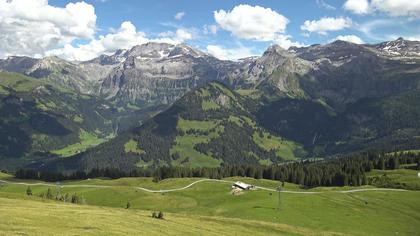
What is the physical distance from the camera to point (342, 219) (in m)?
143

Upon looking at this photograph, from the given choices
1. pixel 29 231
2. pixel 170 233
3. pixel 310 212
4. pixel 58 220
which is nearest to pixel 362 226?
pixel 310 212

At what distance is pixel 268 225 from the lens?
109125 mm

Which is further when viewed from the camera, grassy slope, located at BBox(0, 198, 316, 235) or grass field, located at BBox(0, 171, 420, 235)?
grass field, located at BBox(0, 171, 420, 235)

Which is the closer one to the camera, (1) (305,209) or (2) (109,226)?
(2) (109,226)

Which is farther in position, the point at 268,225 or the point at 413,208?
the point at 413,208

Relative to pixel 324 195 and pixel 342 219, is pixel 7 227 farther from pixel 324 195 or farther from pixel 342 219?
pixel 324 195

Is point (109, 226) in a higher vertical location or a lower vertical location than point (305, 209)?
higher

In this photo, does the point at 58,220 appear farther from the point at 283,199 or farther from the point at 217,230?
the point at 283,199

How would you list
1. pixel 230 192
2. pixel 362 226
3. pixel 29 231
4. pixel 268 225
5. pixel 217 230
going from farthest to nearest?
pixel 230 192, pixel 362 226, pixel 268 225, pixel 217 230, pixel 29 231

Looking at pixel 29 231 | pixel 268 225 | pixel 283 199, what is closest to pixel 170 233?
pixel 29 231

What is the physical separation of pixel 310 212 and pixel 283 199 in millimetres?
21581

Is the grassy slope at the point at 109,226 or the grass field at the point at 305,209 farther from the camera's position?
the grass field at the point at 305,209

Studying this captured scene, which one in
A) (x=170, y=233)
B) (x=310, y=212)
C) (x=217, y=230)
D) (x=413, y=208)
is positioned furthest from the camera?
(x=413, y=208)

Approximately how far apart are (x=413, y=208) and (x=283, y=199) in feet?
147
